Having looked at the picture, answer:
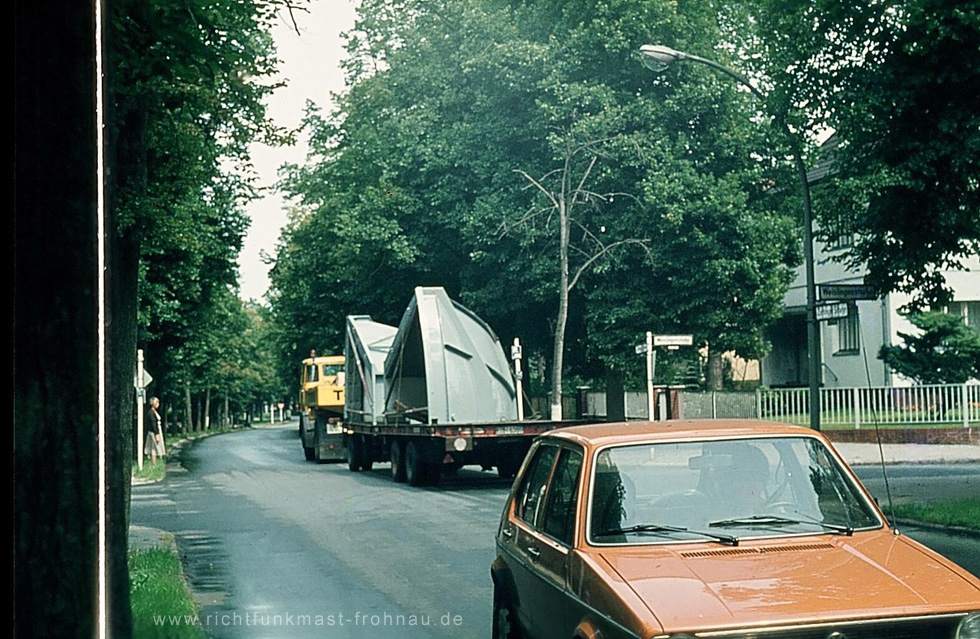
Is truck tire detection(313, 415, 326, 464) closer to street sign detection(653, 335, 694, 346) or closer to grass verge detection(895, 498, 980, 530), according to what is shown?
street sign detection(653, 335, 694, 346)

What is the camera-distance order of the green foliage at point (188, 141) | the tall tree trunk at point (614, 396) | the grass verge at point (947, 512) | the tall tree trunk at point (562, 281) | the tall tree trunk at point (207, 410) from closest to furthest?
the green foliage at point (188, 141) < the grass verge at point (947, 512) < the tall tree trunk at point (562, 281) < the tall tree trunk at point (614, 396) < the tall tree trunk at point (207, 410)

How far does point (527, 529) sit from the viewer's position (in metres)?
5.72

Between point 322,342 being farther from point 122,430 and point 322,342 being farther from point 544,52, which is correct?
point 122,430

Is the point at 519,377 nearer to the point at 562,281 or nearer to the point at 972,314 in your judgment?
the point at 562,281

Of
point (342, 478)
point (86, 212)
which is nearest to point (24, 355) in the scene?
point (86, 212)

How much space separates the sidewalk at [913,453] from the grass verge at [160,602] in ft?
39.3

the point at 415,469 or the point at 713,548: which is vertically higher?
the point at 713,548

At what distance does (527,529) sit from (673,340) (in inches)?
384

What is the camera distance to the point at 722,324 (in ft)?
50.1

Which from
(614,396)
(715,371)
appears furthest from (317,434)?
(715,371)

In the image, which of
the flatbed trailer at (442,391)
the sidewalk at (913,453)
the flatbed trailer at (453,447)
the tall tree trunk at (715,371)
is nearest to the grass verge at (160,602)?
the flatbed trailer at (442,391)

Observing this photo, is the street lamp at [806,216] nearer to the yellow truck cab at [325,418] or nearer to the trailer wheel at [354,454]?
the yellow truck cab at [325,418]

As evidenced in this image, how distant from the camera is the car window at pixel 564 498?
517 cm

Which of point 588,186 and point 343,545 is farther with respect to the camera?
point 588,186
